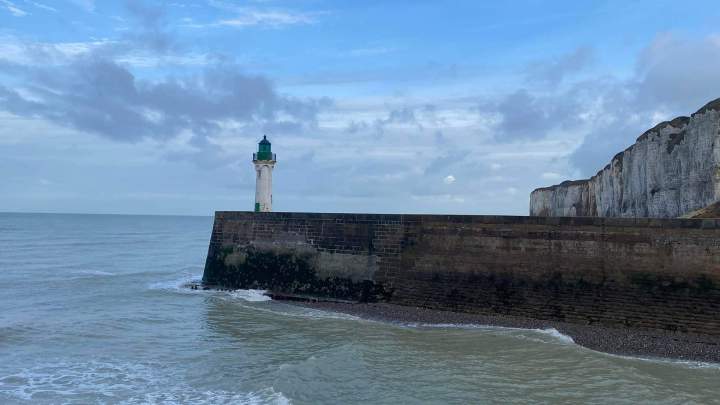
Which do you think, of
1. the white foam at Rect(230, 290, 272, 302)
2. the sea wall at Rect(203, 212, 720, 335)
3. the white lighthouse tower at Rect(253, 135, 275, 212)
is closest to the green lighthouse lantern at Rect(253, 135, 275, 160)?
the white lighthouse tower at Rect(253, 135, 275, 212)

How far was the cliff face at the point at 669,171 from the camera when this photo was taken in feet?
50.4

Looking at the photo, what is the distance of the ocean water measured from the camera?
7656 millimetres

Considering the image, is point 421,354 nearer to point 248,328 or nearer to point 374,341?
point 374,341

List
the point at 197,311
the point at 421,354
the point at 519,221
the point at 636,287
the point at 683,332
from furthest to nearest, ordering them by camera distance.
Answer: the point at 197,311
the point at 519,221
the point at 636,287
the point at 683,332
the point at 421,354

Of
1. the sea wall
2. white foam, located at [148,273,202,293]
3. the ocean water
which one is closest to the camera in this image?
the ocean water

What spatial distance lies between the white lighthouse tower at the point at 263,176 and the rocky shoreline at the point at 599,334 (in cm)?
805

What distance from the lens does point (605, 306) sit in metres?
11.4

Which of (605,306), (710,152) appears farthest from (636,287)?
(710,152)

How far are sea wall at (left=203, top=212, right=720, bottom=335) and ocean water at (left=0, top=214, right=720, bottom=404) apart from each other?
145 centimetres

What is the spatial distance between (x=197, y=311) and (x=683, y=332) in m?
10.9

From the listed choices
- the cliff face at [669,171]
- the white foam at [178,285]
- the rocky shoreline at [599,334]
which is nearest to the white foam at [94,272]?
the white foam at [178,285]

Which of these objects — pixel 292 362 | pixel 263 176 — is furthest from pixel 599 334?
pixel 263 176

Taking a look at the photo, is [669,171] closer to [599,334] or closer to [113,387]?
[599,334]

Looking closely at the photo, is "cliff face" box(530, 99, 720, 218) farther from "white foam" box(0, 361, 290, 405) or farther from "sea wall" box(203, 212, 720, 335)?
"white foam" box(0, 361, 290, 405)
